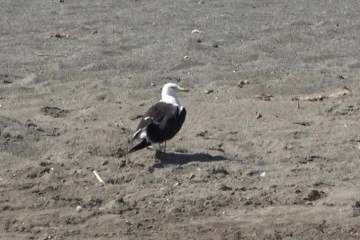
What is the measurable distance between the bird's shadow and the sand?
0.8 inches

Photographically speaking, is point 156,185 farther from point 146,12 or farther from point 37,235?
point 146,12

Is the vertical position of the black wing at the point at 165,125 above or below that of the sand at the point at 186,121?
above

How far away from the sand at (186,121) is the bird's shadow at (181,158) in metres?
0.02

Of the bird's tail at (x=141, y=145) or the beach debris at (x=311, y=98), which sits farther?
the beach debris at (x=311, y=98)

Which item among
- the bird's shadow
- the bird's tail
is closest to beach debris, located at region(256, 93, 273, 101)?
the bird's shadow

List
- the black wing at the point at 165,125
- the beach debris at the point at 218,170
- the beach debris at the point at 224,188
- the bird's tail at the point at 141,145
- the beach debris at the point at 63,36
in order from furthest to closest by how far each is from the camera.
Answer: the beach debris at the point at 63,36 < the black wing at the point at 165,125 < the bird's tail at the point at 141,145 < the beach debris at the point at 218,170 < the beach debris at the point at 224,188

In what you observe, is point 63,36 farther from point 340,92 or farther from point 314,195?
point 314,195

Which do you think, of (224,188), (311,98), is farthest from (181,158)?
(311,98)

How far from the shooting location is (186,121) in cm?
970

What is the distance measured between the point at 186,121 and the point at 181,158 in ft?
4.26

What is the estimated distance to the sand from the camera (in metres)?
7.23

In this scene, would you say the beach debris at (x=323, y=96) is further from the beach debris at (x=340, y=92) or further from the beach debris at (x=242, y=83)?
the beach debris at (x=242, y=83)

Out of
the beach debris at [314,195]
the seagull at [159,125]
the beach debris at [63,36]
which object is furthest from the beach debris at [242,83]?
the beach debris at [314,195]

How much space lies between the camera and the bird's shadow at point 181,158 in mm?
8297
